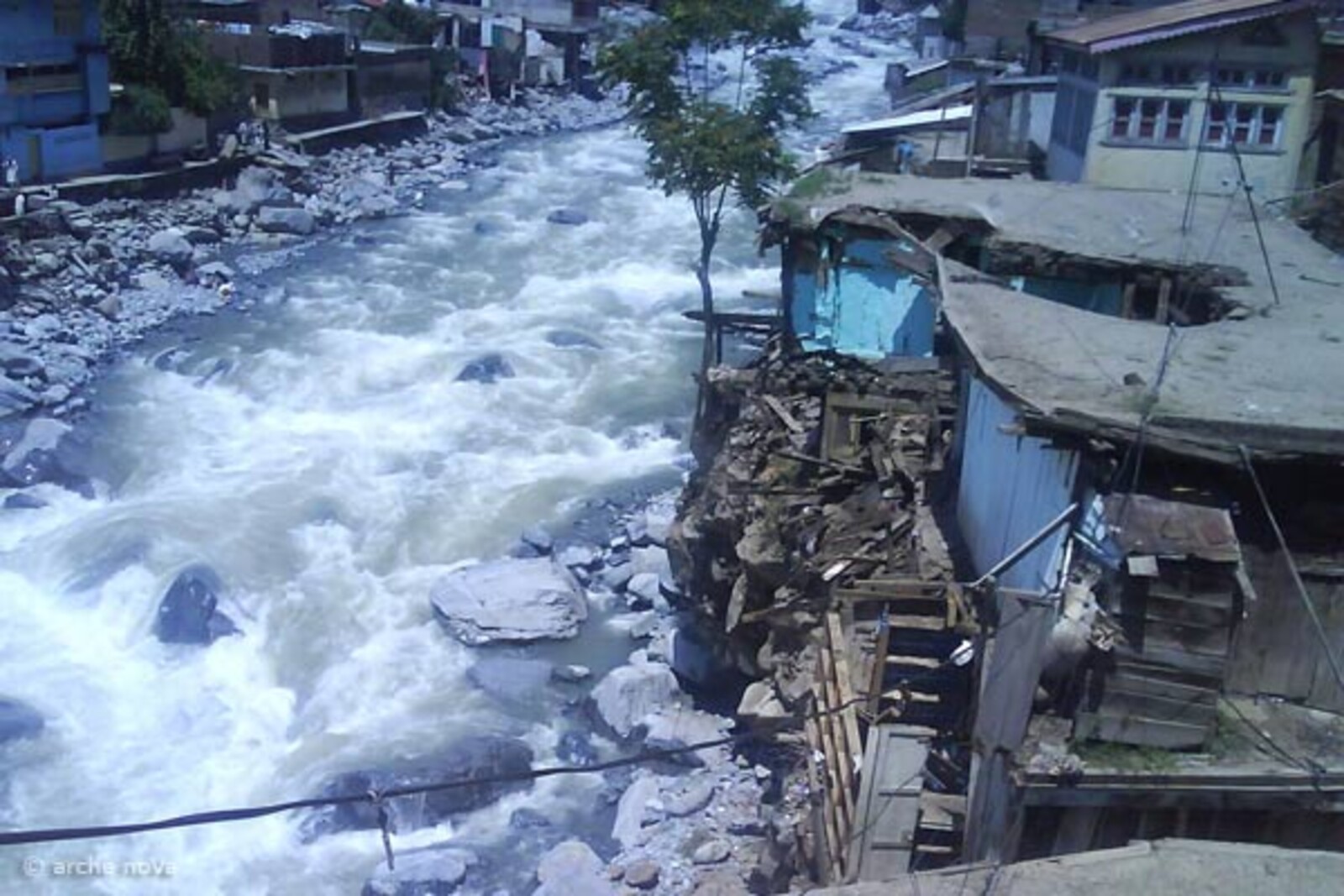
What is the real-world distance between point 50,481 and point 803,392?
9157 mm

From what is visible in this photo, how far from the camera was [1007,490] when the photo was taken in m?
7.27

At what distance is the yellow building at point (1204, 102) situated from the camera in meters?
15.5

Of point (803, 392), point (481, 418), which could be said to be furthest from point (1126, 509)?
point (481, 418)

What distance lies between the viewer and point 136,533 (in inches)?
548

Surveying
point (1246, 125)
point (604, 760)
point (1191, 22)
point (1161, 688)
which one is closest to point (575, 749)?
point (604, 760)

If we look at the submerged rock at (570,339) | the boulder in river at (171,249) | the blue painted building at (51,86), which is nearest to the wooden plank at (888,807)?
the submerged rock at (570,339)

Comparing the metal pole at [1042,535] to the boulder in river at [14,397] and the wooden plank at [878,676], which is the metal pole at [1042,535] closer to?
the wooden plank at [878,676]

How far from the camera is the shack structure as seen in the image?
220 inches

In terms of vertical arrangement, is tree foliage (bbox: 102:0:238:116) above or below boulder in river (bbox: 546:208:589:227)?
above

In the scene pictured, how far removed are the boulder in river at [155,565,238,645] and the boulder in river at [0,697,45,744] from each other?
143 centimetres

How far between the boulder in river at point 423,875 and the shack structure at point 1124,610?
135 inches

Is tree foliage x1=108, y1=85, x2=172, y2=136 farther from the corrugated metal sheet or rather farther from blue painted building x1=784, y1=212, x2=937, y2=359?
blue painted building x1=784, y1=212, x2=937, y2=359

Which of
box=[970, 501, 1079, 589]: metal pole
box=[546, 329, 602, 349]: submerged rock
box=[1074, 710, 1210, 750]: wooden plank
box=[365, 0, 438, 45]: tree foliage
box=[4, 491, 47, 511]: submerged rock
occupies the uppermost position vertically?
box=[365, 0, 438, 45]: tree foliage

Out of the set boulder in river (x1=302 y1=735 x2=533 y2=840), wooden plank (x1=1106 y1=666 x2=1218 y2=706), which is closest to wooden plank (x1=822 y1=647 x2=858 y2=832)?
wooden plank (x1=1106 y1=666 x2=1218 y2=706)
